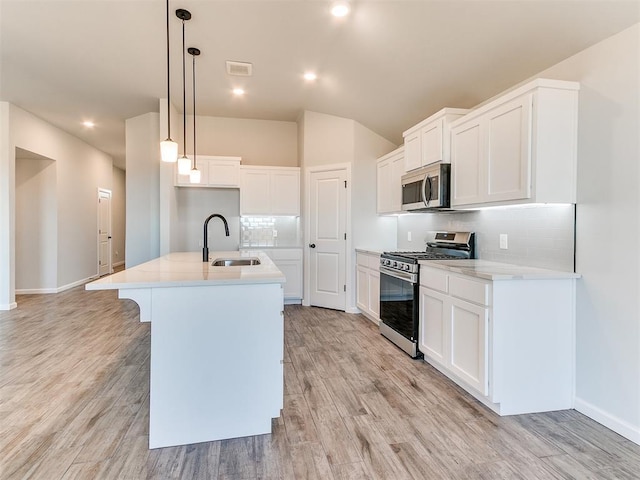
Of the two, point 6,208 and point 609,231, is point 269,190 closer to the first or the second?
point 6,208

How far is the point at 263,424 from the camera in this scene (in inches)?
78.3

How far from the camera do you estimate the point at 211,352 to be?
193cm

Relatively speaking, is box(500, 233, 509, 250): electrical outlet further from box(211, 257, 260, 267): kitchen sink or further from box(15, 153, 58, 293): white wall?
box(15, 153, 58, 293): white wall

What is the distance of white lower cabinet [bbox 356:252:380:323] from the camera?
4070 millimetres

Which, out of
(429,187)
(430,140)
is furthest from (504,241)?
(430,140)

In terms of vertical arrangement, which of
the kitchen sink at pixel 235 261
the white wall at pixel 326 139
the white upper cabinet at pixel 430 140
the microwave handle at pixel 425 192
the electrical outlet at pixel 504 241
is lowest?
the kitchen sink at pixel 235 261

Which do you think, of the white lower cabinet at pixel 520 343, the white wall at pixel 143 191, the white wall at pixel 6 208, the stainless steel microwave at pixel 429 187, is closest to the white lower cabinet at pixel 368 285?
the stainless steel microwave at pixel 429 187

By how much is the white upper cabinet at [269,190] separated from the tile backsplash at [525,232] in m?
2.48

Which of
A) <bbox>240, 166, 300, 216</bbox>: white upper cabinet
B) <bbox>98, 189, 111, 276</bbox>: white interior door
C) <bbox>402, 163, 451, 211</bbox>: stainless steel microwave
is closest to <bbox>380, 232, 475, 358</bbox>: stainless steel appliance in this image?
<bbox>402, 163, 451, 211</bbox>: stainless steel microwave

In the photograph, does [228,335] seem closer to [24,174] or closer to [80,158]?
[24,174]

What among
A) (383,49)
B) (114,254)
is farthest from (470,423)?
(114,254)

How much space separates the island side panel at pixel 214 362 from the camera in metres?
1.86

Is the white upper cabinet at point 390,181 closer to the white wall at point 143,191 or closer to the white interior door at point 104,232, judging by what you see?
the white wall at point 143,191

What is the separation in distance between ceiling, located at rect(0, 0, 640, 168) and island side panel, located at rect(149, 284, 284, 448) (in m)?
2.27
